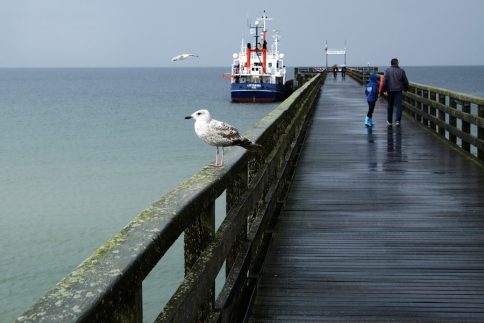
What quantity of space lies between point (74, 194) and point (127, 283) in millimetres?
29651

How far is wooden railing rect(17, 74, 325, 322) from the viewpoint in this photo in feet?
6.22

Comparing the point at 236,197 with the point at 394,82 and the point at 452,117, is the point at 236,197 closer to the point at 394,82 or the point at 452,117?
the point at 452,117

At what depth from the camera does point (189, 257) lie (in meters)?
3.35

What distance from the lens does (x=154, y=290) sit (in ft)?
57.6

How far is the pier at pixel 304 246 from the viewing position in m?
2.30

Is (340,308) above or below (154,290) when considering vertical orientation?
above

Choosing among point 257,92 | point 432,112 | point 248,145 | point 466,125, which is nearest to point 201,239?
point 248,145

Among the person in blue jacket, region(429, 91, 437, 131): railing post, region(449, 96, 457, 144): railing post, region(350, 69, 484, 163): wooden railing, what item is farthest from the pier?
the person in blue jacket

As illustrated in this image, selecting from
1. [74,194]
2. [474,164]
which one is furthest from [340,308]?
[74,194]

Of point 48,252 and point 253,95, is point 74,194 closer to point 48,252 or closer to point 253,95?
point 48,252

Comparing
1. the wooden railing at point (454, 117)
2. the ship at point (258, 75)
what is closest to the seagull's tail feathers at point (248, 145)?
the wooden railing at point (454, 117)

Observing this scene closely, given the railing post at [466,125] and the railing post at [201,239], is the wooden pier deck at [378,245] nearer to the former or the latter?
the railing post at [466,125]

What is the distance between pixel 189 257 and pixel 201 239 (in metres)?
0.22

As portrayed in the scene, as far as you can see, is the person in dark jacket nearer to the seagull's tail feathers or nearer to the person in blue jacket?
the person in blue jacket
